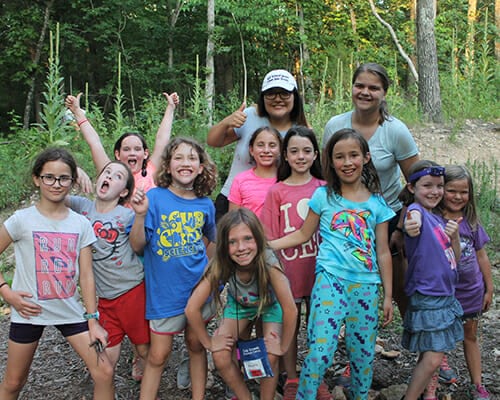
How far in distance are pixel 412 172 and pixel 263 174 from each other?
976 mm

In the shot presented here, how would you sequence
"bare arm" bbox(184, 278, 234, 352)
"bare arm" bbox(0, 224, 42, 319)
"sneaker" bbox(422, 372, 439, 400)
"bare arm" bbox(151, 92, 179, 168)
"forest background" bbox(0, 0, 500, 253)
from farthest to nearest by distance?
"forest background" bbox(0, 0, 500, 253), "bare arm" bbox(151, 92, 179, 168), "sneaker" bbox(422, 372, 439, 400), "bare arm" bbox(184, 278, 234, 352), "bare arm" bbox(0, 224, 42, 319)

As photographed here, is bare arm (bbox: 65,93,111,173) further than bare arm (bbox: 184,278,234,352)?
Yes

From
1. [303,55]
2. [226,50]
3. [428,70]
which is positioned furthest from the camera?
[303,55]

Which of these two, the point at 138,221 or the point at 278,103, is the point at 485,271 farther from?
the point at 138,221

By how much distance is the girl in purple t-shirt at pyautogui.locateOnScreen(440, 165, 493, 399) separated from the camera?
9.66 ft

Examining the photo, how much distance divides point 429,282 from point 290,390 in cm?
110

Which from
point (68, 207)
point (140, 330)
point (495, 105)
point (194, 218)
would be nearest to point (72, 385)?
point (140, 330)

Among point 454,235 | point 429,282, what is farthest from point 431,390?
point 454,235

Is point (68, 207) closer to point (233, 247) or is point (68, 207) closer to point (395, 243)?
point (233, 247)

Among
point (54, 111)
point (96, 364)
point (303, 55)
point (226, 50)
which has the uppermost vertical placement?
point (303, 55)

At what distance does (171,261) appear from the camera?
278 cm

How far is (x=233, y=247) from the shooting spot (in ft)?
8.63

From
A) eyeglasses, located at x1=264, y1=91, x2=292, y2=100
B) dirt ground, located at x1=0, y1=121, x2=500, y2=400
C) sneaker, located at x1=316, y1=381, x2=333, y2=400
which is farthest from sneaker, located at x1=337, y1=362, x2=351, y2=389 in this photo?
eyeglasses, located at x1=264, y1=91, x2=292, y2=100

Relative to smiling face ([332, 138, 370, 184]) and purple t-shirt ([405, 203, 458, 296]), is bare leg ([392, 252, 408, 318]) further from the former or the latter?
smiling face ([332, 138, 370, 184])
